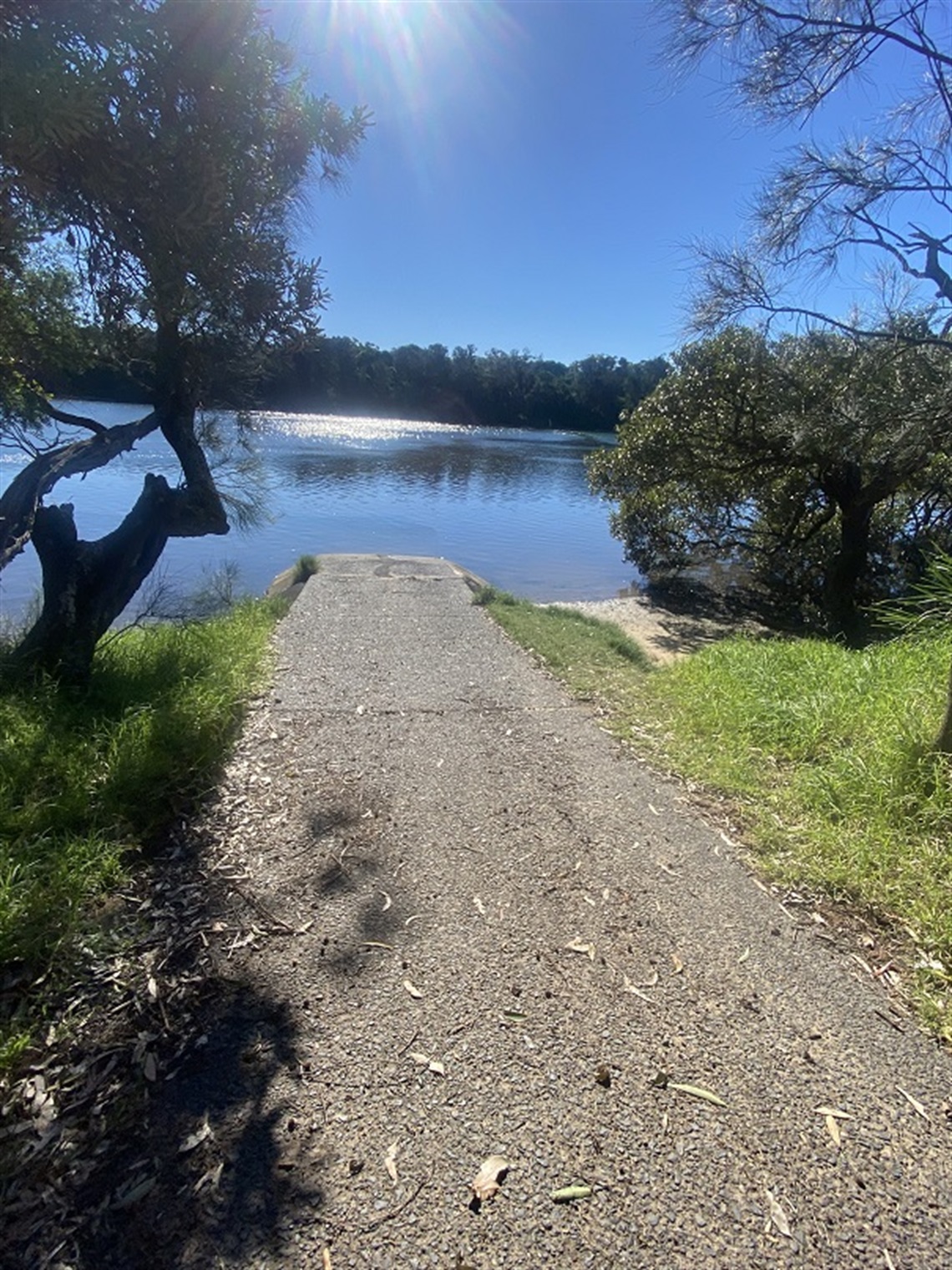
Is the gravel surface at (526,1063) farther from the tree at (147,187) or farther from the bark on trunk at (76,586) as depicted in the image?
the tree at (147,187)

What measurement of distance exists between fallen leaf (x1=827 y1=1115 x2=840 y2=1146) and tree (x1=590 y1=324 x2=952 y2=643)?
23.7 ft

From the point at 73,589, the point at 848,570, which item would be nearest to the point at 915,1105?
the point at 73,589

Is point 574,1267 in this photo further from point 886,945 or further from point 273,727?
point 273,727

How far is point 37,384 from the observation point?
4.70m

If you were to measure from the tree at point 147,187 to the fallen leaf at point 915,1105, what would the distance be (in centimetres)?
393

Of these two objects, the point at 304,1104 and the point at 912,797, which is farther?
the point at 912,797

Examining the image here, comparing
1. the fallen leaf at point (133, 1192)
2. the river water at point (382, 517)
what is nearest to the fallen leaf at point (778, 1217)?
the fallen leaf at point (133, 1192)

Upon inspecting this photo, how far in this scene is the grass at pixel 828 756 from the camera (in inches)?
105

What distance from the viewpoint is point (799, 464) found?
10625mm

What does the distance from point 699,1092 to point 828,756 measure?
2.53 meters

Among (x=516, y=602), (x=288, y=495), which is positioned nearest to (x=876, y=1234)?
(x=516, y=602)

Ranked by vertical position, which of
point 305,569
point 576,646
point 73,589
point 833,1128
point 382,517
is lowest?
point 382,517

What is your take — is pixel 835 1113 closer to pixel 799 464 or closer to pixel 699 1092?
pixel 699 1092

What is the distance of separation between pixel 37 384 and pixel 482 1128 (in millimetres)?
5490
